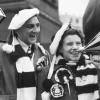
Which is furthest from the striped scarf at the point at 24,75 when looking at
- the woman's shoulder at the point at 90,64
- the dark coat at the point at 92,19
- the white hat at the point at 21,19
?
the dark coat at the point at 92,19

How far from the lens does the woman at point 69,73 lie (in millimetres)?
3297

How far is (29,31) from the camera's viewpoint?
158 inches

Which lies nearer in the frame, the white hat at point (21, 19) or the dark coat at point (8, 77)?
the dark coat at point (8, 77)

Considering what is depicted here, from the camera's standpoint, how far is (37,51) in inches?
167

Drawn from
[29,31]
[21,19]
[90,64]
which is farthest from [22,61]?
[90,64]

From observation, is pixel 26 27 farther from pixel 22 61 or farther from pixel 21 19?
pixel 22 61

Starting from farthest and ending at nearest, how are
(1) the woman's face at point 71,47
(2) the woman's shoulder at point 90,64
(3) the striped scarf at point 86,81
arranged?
(1) the woman's face at point 71,47, (2) the woman's shoulder at point 90,64, (3) the striped scarf at point 86,81

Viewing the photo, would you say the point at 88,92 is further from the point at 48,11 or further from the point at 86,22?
the point at 48,11

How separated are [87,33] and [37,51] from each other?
2.77ft

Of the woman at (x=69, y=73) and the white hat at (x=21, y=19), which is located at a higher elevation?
the white hat at (x=21, y=19)

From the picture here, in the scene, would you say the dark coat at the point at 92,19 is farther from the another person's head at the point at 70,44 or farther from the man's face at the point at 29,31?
the man's face at the point at 29,31

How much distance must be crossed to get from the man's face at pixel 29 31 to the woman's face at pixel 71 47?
0.59 metres

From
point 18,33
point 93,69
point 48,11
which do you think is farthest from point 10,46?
point 48,11

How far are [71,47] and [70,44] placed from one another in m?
0.05
